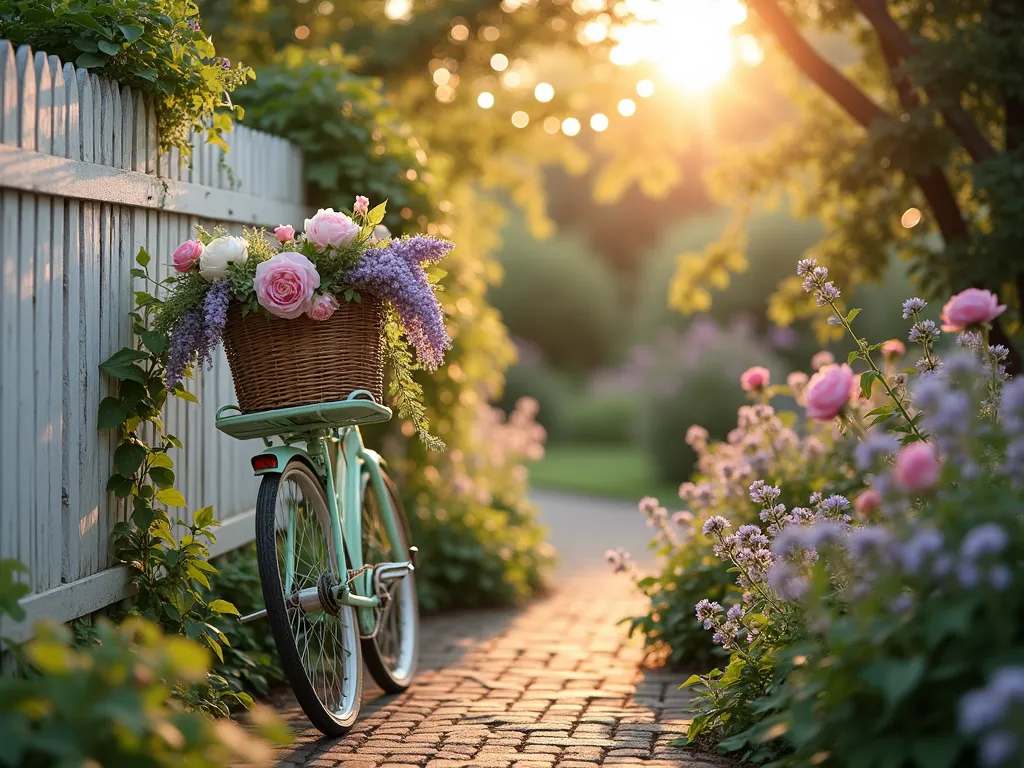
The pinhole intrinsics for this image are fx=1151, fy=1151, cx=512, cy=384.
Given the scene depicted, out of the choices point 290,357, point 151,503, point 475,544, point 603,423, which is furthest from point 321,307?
point 603,423

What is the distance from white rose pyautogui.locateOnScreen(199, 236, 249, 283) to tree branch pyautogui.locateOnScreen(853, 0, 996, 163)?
420cm

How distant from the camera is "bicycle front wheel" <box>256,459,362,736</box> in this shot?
12.0 ft

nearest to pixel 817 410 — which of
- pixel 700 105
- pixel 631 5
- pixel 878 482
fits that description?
pixel 878 482

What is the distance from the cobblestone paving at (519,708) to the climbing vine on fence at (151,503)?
59cm

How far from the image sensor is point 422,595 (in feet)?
22.6

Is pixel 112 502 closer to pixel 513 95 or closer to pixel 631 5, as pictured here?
pixel 631 5

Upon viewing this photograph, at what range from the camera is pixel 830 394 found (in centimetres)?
302

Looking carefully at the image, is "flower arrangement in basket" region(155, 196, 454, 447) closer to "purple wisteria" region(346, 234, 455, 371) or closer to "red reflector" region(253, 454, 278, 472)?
"purple wisteria" region(346, 234, 455, 371)

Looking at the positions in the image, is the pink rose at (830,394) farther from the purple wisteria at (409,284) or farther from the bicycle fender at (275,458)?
the bicycle fender at (275,458)

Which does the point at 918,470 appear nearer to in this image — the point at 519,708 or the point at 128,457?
the point at 519,708

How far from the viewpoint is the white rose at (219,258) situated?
11.9 ft

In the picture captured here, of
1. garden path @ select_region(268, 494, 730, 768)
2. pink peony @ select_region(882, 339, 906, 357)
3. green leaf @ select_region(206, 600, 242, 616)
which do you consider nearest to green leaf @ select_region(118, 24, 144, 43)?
green leaf @ select_region(206, 600, 242, 616)

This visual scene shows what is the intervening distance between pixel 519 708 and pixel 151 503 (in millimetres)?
1586

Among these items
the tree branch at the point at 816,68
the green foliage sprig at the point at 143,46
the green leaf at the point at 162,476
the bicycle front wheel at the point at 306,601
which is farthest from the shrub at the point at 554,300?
the green leaf at the point at 162,476
